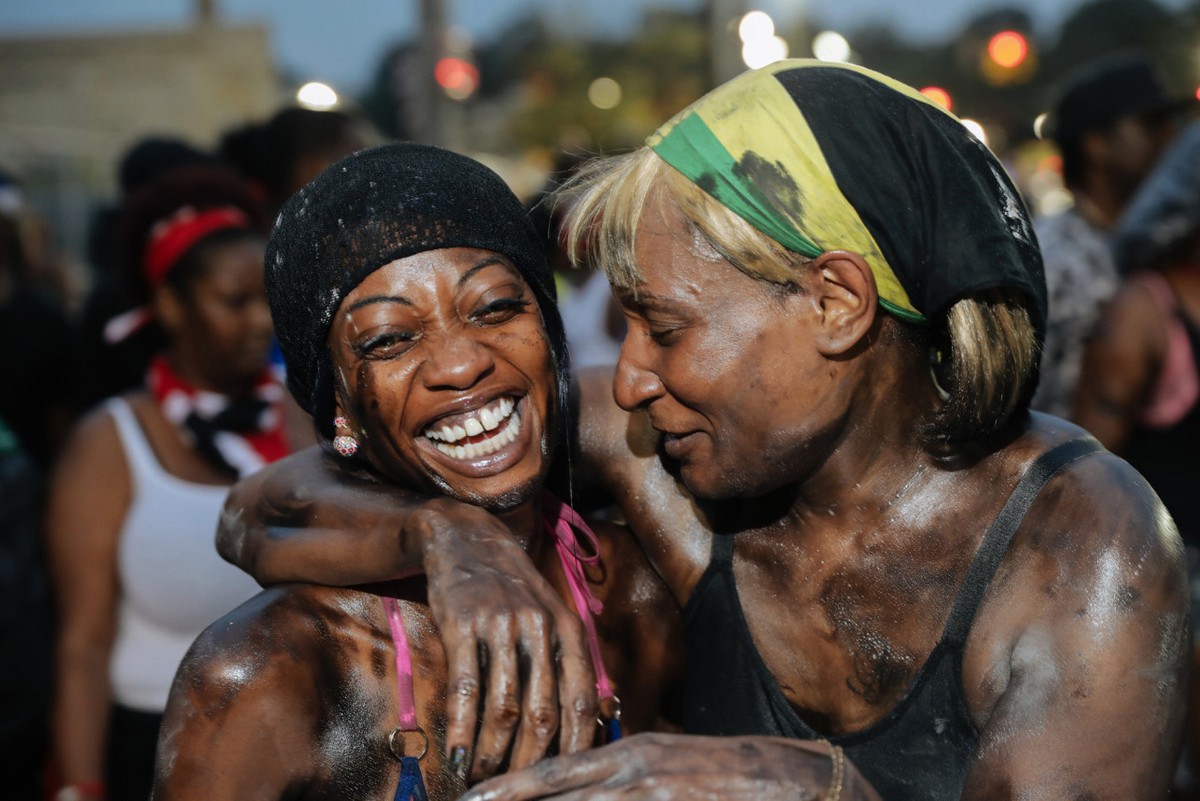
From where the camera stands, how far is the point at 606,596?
255 cm

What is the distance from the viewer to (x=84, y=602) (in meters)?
3.50

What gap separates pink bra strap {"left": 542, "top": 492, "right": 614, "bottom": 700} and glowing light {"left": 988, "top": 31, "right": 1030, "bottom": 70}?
55.1 ft

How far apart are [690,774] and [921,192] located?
97 centimetres

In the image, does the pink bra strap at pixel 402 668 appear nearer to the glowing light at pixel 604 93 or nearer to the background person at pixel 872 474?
the background person at pixel 872 474

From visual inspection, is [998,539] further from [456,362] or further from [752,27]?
[752,27]

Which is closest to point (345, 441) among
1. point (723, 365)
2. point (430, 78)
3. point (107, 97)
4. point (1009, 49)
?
point (723, 365)

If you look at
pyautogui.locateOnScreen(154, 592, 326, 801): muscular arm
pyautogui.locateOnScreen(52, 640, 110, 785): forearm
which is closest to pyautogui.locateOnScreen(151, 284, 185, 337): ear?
pyautogui.locateOnScreen(52, 640, 110, 785): forearm

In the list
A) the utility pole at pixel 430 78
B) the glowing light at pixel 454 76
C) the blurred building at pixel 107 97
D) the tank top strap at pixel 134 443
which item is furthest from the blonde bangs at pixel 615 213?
the blurred building at pixel 107 97

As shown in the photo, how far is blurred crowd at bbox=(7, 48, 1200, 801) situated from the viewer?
350cm

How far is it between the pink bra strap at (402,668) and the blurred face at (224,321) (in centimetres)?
188

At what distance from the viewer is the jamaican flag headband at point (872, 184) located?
2.02m

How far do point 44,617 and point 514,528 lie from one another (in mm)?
2113

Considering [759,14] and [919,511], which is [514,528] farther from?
[759,14]

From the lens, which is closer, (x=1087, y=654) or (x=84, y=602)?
(x=1087, y=654)
